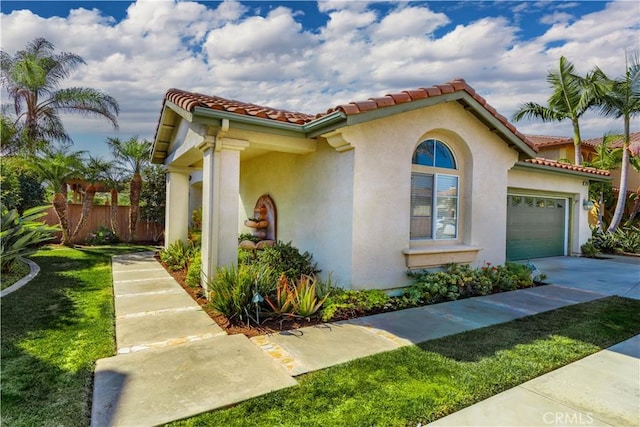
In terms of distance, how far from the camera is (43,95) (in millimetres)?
17969

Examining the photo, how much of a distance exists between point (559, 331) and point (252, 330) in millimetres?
5325

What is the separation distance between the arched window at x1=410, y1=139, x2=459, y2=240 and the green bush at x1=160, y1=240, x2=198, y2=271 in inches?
276

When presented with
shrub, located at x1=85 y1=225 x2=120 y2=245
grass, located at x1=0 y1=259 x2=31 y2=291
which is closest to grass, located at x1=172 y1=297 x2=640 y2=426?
grass, located at x1=0 y1=259 x2=31 y2=291

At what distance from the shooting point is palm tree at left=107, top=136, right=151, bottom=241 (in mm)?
17844

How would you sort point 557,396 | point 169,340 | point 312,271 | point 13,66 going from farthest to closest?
1. point 13,66
2. point 312,271
3. point 169,340
4. point 557,396

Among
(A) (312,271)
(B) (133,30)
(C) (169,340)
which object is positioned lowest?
(C) (169,340)

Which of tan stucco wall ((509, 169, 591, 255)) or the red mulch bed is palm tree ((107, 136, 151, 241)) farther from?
tan stucco wall ((509, 169, 591, 255))

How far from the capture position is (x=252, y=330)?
605cm

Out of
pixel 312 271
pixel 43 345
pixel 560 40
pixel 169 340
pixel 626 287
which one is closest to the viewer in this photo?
pixel 43 345

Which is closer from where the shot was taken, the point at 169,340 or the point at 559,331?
the point at 169,340

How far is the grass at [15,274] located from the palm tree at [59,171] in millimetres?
6393

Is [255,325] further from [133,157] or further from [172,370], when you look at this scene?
[133,157]

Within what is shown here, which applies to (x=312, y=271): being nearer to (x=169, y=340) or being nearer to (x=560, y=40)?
(x=169, y=340)

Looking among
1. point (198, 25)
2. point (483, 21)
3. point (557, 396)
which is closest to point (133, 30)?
point (198, 25)
